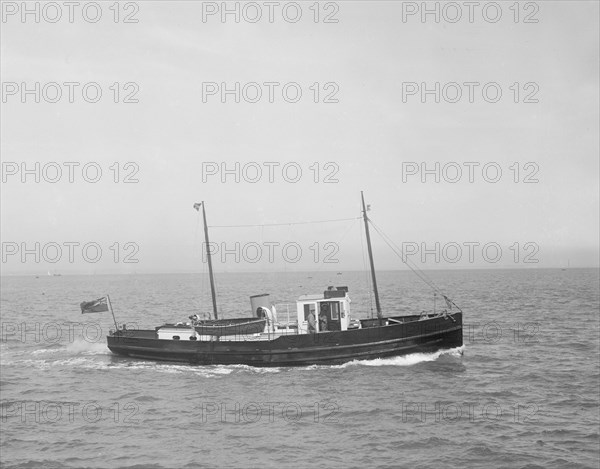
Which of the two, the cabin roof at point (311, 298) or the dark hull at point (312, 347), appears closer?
the dark hull at point (312, 347)

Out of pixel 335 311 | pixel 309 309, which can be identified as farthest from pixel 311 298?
pixel 335 311

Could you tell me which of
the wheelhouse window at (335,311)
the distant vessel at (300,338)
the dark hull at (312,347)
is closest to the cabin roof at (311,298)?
the distant vessel at (300,338)

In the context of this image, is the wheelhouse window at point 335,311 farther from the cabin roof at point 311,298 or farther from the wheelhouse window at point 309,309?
the wheelhouse window at point 309,309

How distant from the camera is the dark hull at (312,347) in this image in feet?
98.6

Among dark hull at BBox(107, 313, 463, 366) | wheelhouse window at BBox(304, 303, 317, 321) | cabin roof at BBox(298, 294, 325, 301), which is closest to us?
dark hull at BBox(107, 313, 463, 366)

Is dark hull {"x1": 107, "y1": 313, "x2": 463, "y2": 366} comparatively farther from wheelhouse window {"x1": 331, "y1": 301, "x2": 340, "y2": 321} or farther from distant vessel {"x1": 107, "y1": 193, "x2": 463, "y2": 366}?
wheelhouse window {"x1": 331, "y1": 301, "x2": 340, "y2": 321}

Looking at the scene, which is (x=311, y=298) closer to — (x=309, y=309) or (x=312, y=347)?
(x=309, y=309)

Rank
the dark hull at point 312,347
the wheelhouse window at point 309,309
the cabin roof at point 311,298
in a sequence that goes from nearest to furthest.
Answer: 1. the dark hull at point 312,347
2. the wheelhouse window at point 309,309
3. the cabin roof at point 311,298

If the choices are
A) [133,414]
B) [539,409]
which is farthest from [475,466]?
[133,414]

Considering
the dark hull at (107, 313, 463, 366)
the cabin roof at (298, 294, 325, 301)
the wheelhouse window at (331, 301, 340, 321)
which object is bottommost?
the dark hull at (107, 313, 463, 366)

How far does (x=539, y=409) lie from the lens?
22.7m

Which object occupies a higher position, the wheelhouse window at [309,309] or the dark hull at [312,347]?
the wheelhouse window at [309,309]

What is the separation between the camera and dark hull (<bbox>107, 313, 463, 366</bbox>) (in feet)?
98.6

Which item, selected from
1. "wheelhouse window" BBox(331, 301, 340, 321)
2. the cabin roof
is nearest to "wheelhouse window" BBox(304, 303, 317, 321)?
the cabin roof
